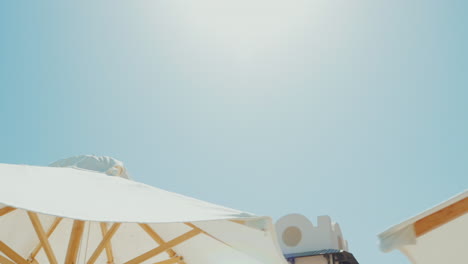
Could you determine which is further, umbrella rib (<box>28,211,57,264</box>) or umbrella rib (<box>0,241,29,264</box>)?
umbrella rib (<box>28,211,57,264</box>)

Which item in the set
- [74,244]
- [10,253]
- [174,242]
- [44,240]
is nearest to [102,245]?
[74,244]

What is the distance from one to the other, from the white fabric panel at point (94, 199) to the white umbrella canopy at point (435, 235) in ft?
3.30

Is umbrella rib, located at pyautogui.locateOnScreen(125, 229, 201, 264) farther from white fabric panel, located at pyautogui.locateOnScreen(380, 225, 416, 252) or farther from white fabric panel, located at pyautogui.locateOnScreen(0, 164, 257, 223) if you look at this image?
white fabric panel, located at pyautogui.locateOnScreen(380, 225, 416, 252)

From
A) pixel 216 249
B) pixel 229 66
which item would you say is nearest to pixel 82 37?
pixel 229 66

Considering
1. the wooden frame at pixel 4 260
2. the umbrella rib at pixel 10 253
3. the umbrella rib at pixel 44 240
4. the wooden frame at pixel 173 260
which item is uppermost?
the wooden frame at pixel 173 260

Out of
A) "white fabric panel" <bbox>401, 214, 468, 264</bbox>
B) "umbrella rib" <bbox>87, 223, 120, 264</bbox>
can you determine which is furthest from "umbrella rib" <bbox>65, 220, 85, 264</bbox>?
"white fabric panel" <bbox>401, 214, 468, 264</bbox>

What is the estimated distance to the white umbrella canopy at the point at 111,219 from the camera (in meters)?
3.31

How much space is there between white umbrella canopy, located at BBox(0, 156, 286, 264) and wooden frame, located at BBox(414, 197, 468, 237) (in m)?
1.00

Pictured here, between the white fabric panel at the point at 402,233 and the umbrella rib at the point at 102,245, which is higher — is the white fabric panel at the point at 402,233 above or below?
below

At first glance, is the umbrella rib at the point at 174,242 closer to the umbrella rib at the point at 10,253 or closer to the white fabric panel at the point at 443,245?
the umbrella rib at the point at 10,253

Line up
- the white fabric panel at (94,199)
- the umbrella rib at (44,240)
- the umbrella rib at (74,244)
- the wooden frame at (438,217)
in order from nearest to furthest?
the white fabric panel at (94,199)
the wooden frame at (438,217)
the umbrella rib at (74,244)
the umbrella rib at (44,240)

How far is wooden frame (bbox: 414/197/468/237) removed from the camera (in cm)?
341

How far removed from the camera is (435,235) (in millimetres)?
3500

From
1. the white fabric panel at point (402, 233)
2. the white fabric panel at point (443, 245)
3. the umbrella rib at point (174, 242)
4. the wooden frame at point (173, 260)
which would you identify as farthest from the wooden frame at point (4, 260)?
the white fabric panel at point (443, 245)
